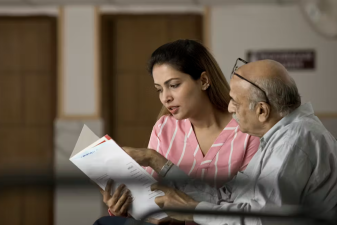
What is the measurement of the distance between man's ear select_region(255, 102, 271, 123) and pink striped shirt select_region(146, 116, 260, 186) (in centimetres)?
33

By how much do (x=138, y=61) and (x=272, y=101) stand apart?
470 centimetres

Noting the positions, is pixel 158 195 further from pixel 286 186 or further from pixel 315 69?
pixel 315 69

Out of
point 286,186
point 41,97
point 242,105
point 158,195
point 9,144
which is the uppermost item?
point 242,105

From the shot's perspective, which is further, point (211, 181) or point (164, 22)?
point (164, 22)

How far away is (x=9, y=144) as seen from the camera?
6430 mm

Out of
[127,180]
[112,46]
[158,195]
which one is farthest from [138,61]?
[127,180]

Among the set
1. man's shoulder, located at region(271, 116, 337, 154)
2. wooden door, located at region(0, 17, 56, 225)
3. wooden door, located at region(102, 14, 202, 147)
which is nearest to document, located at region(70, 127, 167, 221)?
man's shoulder, located at region(271, 116, 337, 154)

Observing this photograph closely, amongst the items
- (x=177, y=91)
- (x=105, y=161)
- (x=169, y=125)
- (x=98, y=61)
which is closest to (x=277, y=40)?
(x=98, y=61)

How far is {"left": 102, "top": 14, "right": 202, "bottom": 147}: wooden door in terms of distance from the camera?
→ 638 centimetres

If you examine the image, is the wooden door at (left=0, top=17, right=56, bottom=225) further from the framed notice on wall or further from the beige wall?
the framed notice on wall

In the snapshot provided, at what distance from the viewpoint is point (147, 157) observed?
215 cm

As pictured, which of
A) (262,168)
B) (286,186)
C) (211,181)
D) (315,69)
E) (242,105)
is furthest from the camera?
(315,69)

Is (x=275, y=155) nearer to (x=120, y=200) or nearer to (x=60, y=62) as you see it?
(x=120, y=200)

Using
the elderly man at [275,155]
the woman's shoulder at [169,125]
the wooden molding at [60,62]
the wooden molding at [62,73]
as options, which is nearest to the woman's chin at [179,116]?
the woman's shoulder at [169,125]
